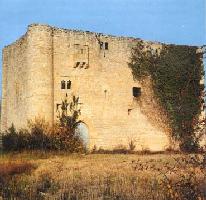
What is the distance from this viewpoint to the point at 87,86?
3117cm

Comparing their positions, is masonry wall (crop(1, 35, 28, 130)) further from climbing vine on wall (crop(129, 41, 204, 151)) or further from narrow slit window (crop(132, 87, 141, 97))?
narrow slit window (crop(132, 87, 141, 97))

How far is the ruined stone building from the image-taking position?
30078 mm

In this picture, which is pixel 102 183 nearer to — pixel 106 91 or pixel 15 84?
pixel 106 91

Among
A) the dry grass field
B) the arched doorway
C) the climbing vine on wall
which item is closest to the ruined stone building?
the arched doorway

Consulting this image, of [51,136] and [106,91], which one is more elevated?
[106,91]

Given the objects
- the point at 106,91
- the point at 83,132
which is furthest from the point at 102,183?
the point at 106,91

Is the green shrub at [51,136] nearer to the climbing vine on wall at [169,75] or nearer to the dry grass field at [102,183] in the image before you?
the climbing vine on wall at [169,75]

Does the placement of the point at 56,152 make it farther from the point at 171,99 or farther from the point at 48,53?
the point at 171,99

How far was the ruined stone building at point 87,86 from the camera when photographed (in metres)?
30.1

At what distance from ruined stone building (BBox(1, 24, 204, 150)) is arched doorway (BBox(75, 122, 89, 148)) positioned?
13 cm

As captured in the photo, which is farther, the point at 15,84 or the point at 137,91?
the point at 137,91

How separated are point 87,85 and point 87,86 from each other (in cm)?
6

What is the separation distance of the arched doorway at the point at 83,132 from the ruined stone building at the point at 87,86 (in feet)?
0.43

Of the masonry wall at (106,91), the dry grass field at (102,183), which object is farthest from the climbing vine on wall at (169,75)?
the dry grass field at (102,183)
